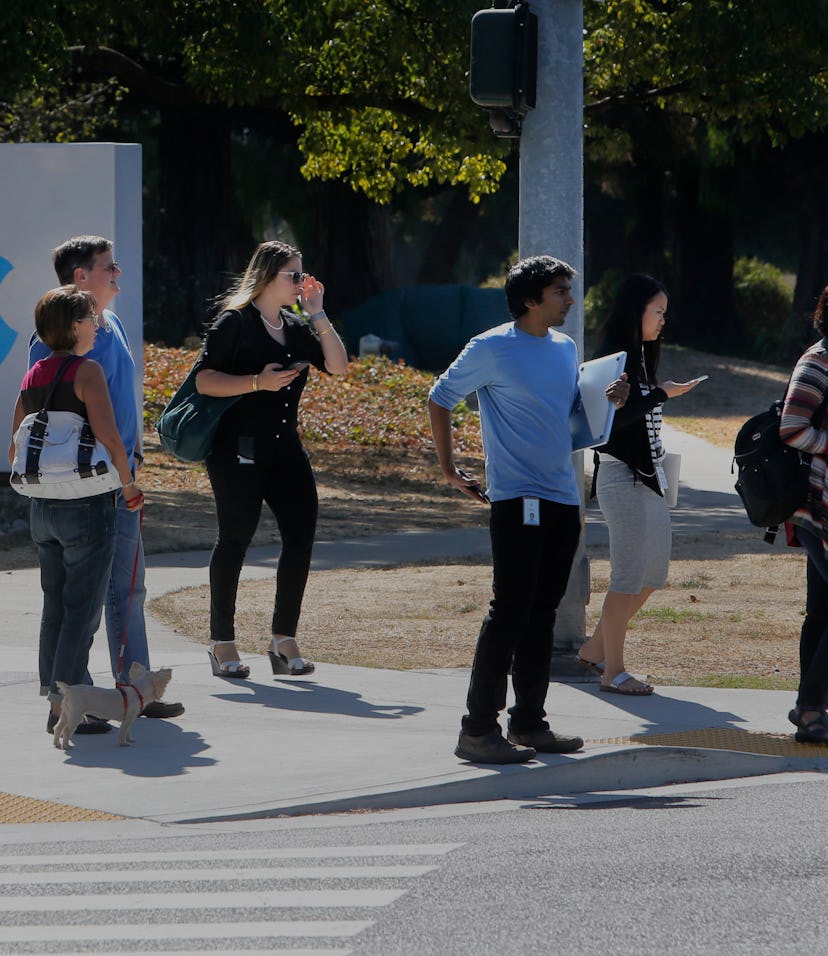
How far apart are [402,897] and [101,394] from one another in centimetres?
254

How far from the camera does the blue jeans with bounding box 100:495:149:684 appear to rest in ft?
22.9

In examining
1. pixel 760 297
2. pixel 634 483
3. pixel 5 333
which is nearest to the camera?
pixel 634 483

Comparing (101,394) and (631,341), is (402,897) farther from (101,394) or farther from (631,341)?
(631,341)

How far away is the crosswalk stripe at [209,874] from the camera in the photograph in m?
4.81

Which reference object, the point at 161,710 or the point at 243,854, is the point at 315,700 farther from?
the point at 243,854

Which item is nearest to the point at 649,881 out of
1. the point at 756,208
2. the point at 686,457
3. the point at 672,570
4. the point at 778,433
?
the point at 778,433

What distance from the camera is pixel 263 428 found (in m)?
7.82

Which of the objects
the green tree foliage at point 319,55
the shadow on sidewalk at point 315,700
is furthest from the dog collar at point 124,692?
the green tree foliage at point 319,55

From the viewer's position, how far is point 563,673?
26.3 feet

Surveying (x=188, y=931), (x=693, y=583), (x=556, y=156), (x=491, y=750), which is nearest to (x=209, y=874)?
(x=188, y=931)

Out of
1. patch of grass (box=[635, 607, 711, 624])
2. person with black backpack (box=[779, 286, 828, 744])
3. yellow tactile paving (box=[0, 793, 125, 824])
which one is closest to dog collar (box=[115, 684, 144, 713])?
yellow tactile paving (box=[0, 793, 125, 824])

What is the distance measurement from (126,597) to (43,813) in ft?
4.86

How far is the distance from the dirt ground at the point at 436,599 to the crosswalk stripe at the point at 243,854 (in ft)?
10.4

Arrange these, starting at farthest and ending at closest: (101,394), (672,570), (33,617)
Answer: (672,570) → (33,617) → (101,394)
